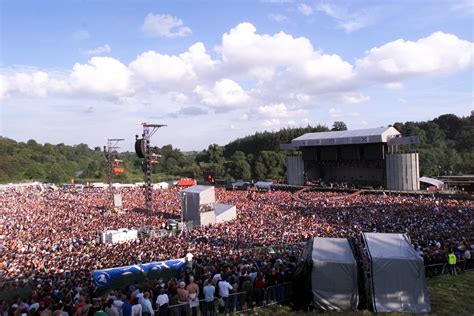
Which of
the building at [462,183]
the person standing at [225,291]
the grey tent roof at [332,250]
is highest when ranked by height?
the grey tent roof at [332,250]

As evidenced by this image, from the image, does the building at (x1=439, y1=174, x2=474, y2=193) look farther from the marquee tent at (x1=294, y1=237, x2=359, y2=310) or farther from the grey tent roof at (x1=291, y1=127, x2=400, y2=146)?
the marquee tent at (x1=294, y1=237, x2=359, y2=310)

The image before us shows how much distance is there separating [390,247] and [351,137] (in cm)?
4163

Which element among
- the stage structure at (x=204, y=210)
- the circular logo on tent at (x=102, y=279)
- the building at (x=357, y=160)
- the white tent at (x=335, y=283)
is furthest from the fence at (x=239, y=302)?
the building at (x=357, y=160)

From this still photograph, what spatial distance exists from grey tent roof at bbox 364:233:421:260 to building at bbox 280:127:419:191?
3747 centimetres

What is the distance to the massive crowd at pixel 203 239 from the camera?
11.0 metres

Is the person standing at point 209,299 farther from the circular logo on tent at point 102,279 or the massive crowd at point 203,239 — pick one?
the circular logo on tent at point 102,279

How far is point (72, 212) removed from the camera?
30953mm

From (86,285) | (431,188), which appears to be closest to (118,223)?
(86,285)

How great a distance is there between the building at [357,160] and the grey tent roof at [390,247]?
37.5 m

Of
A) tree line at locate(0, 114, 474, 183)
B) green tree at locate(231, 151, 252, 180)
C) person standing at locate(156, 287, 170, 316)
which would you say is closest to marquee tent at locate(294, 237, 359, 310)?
person standing at locate(156, 287, 170, 316)

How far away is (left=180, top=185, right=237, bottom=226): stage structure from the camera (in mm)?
27750

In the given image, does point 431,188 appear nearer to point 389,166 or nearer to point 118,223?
point 389,166

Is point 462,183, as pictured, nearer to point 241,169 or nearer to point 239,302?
point 241,169

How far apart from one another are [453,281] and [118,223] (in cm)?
2013
